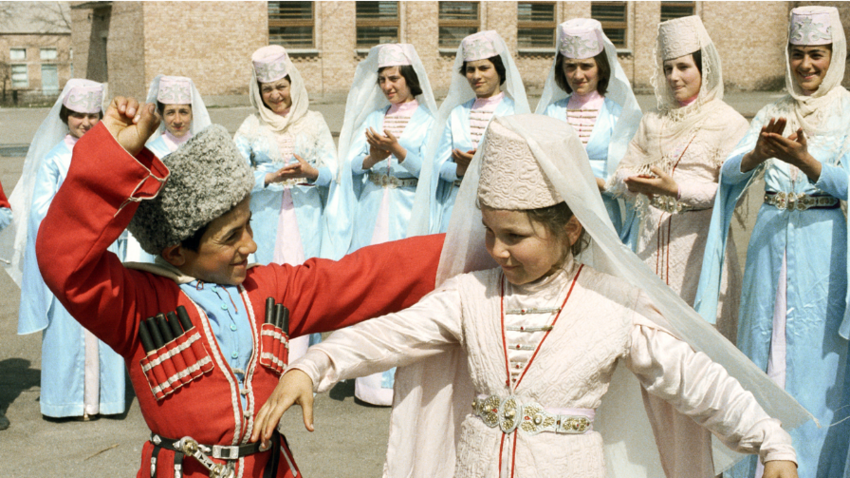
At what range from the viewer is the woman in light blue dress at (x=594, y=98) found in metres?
5.25

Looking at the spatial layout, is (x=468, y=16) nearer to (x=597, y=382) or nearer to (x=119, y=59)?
(x=119, y=59)

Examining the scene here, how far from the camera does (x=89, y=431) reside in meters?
5.23

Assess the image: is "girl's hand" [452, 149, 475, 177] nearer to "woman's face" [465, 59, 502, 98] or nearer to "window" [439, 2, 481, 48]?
"woman's face" [465, 59, 502, 98]

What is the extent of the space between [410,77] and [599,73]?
52.2 inches

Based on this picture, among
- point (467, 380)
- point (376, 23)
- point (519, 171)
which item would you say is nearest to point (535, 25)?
point (376, 23)

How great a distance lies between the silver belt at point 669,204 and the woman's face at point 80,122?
130 inches

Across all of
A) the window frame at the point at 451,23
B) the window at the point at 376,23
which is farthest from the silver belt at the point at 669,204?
the window at the point at 376,23

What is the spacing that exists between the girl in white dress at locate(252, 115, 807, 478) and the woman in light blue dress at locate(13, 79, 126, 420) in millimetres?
3567

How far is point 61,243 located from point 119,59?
28194 millimetres

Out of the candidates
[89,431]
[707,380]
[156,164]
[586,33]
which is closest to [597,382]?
[707,380]

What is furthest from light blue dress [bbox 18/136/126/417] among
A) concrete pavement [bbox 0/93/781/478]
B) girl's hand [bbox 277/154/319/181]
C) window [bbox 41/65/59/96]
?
window [bbox 41/65/59/96]

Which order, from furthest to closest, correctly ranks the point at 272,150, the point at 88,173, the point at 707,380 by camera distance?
the point at 272,150, the point at 707,380, the point at 88,173

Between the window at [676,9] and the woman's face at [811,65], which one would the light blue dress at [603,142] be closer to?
the woman's face at [811,65]

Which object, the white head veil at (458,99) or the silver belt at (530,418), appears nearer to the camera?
Result: the silver belt at (530,418)
